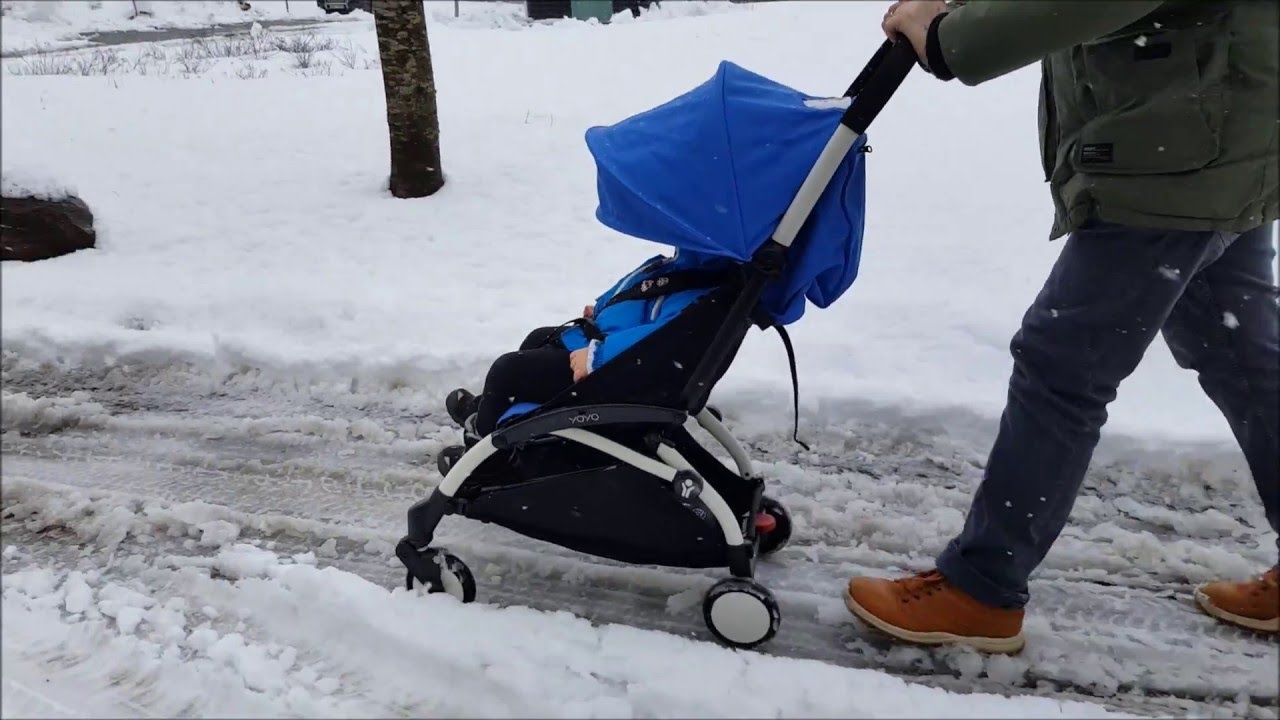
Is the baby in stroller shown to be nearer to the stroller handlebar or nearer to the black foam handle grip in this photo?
the stroller handlebar

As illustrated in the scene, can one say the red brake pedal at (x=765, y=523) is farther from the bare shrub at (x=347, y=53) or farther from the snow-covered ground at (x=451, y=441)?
the bare shrub at (x=347, y=53)

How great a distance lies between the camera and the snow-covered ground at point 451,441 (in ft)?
6.41

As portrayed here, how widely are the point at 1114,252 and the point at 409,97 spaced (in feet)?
14.5

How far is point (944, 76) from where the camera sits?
67.1 inches

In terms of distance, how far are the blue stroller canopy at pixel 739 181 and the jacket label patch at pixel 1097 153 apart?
0.45 m

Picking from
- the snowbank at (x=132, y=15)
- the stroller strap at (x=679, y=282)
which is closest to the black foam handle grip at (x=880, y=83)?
the stroller strap at (x=679, y=282)

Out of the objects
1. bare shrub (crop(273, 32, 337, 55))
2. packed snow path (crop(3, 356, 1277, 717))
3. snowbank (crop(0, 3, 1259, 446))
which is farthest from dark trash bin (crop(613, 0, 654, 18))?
packed snow path (crop(3, 356, 1277, 717))

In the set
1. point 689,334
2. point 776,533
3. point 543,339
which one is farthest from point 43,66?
point 776,533

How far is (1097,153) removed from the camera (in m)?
1.67

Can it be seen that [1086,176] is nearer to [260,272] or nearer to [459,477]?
[459,477]

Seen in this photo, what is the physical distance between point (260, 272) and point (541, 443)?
2809 millimetres

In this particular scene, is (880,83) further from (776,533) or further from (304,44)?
(304,44)

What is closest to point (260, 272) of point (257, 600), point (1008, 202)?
point (257, 600)

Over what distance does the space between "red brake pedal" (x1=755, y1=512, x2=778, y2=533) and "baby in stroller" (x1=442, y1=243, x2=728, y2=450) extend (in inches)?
26.3
